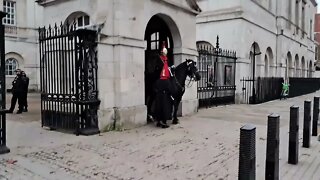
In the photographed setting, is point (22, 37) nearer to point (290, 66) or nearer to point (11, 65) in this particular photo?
point (11, 65)

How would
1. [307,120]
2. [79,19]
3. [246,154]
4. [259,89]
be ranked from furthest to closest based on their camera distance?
[259,89]
[79,19]
[307,120]
[246,154]

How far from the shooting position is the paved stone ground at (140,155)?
513 centimetres

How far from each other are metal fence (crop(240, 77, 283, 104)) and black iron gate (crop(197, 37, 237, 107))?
0.88 meters

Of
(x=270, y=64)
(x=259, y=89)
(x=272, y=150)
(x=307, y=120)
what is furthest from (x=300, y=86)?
(x=272, y=150)

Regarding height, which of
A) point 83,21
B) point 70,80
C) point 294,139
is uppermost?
point 83,21

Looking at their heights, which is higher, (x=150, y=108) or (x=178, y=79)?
(x=178, y=79)

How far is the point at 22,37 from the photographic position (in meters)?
28.0

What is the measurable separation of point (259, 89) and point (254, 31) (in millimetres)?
3391

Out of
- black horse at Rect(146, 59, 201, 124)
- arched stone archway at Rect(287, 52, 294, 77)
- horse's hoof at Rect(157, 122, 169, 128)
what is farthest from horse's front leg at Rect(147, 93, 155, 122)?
arched stone archway at Rect(287, 52, 294, 77)

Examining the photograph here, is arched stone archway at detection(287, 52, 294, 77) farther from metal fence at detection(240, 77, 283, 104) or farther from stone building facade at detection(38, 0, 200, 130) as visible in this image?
stone building facade at detection(38, 0, 200, 130)

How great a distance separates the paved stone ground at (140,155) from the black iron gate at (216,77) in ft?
19.5

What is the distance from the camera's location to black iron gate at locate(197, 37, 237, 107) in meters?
15.0

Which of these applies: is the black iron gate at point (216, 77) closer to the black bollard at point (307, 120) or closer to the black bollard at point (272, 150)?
the black bollard at point (307, 120)

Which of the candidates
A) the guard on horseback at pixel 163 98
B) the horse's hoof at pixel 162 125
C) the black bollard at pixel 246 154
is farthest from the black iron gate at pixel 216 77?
the black bollard at pixel 246 154
